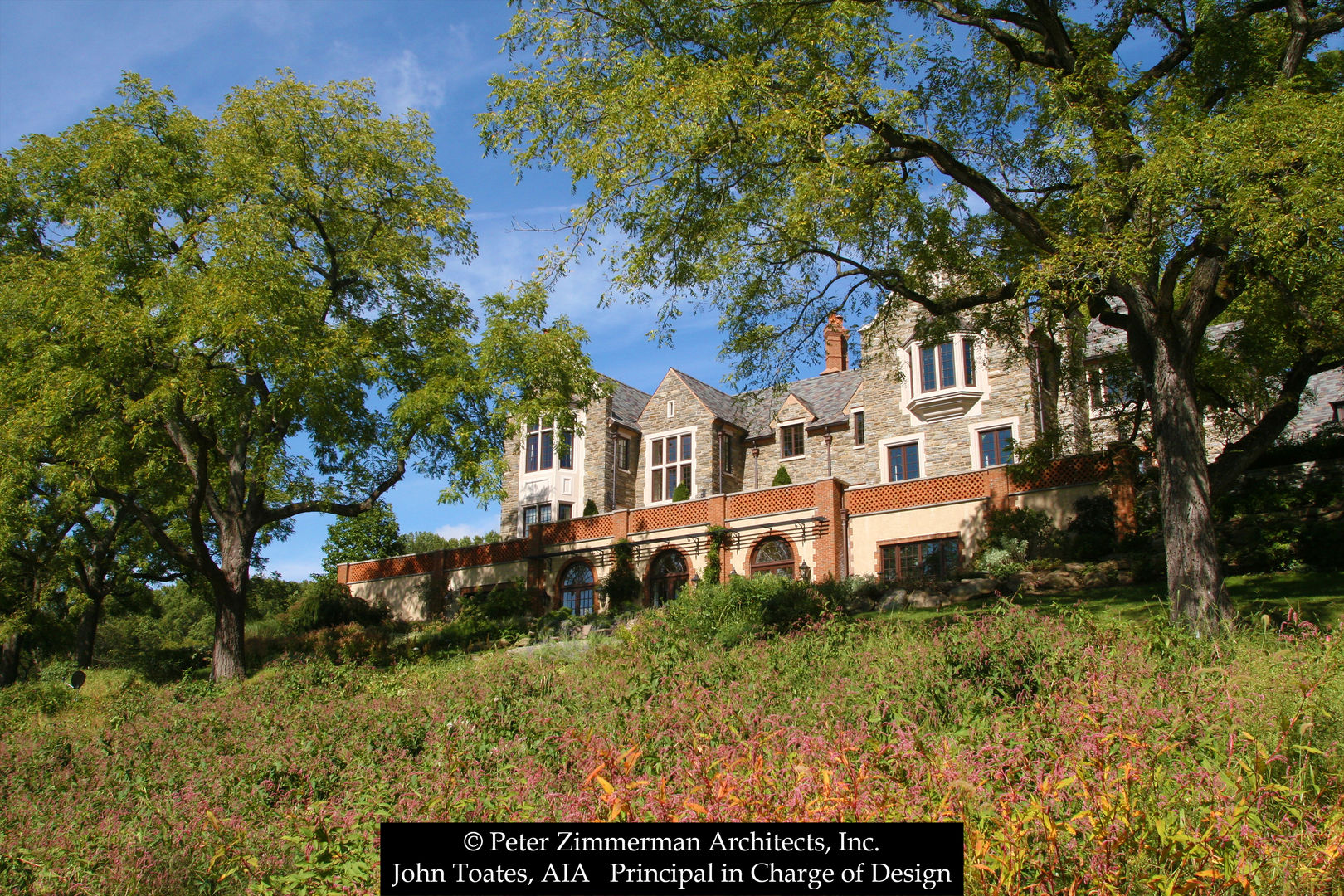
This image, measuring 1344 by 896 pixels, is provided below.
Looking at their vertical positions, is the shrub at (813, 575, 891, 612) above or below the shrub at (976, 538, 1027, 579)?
below

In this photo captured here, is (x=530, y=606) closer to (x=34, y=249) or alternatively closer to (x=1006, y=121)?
(x=34, y=249)

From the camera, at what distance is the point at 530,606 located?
30.8 meters

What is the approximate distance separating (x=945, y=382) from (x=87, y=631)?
32107 mm

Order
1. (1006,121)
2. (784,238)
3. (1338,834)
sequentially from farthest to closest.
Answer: (1006,121) → (784,238) → (1338,834)

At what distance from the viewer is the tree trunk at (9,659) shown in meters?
28.8

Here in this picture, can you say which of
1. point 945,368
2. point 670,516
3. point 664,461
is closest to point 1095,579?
point 945,368

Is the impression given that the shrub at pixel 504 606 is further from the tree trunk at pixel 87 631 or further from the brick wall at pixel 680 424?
the tree trunk at pixel 87 631

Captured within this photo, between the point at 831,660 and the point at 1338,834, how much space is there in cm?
576

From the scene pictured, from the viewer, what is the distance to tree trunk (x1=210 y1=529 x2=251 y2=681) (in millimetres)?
20266

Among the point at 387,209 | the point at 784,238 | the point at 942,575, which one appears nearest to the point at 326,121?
the point at 387,209

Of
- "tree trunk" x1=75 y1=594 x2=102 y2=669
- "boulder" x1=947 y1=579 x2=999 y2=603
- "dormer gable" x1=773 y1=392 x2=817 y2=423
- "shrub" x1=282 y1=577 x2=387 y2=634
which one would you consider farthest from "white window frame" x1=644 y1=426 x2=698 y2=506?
"tree trunk" x1=75 y1=594 x2=102 y2=669

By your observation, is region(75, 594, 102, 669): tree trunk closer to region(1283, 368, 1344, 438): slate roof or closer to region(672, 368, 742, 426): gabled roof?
region(672, 368, 742, 426): gabled roof

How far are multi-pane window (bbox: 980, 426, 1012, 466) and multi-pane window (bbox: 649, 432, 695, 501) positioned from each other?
11196mm

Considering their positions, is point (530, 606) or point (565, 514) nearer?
point (530, 606)
